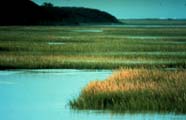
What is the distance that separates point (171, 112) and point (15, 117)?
3.88m

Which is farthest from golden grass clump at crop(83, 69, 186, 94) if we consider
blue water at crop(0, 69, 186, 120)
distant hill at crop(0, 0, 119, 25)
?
distant hill at crop(0, 0, 119, 25)

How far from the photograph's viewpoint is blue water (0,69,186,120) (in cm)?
1812

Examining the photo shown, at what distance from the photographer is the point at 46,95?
2323 centimetres

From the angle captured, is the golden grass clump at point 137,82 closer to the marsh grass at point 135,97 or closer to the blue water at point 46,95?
the marsh grass at point 135,97

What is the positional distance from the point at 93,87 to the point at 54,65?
14.2 meters

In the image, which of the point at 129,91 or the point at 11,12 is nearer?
the point at 129,91

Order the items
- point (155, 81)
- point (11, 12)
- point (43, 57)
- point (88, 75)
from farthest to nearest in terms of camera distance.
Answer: point (11, 12), point (43, 57), point (88, 75), point (155, 81)

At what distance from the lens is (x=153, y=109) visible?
728 inches

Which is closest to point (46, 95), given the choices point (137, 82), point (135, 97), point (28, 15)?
point (137, 82)

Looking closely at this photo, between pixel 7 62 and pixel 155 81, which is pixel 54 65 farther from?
pixel 155 81

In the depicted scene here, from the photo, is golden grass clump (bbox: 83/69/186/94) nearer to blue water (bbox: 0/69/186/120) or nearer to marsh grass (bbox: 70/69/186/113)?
marsh grass (bbox: 70/69/186/113)

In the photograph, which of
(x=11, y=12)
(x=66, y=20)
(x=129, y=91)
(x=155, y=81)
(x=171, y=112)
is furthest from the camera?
(x=66, y=20)

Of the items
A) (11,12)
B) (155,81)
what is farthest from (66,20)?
(155,81)

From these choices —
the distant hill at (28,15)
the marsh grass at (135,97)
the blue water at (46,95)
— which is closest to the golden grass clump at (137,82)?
the marsh grass at (135,97)
